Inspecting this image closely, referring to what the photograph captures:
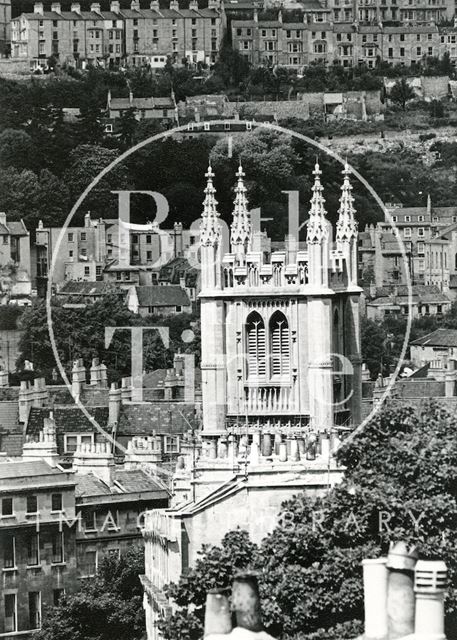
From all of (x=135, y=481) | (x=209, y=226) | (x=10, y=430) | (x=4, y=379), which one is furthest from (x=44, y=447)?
(x=4, y=379)

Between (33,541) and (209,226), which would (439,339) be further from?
(33,541)

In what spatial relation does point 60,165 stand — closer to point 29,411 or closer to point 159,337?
point 159,337

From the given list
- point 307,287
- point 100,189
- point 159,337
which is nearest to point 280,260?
point 307,287

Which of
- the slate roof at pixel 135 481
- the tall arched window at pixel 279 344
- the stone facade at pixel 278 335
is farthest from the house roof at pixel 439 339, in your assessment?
the tall arched window at pixel 279 344

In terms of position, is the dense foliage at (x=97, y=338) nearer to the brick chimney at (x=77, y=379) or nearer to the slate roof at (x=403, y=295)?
the brick chimney at (x=77, y=379)

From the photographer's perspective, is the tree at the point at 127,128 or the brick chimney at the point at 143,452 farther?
the tree at the point at 127,128

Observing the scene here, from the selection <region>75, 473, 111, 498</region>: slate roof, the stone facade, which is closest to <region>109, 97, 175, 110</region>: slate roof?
the stone facade
